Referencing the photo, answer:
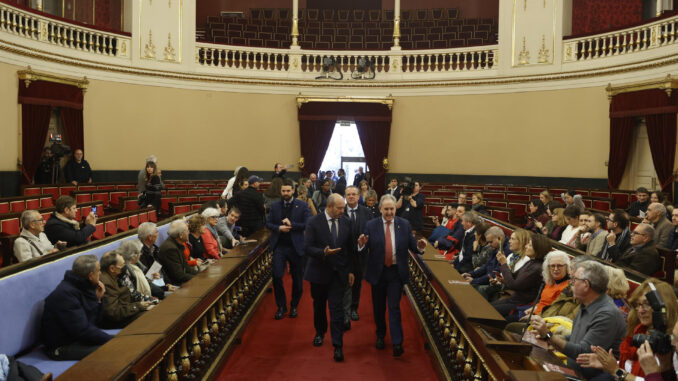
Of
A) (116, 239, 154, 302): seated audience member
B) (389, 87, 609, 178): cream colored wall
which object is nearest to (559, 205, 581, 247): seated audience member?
(116, 239, 154, 302): seated audience member

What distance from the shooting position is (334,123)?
1375cm

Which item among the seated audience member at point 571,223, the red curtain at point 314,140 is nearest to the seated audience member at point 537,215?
the seated audience member at point 571,223

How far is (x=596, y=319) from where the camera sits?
106 inches

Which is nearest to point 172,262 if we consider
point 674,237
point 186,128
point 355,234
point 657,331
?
point 355,234

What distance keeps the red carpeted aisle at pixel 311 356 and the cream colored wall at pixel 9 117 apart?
7060 mm

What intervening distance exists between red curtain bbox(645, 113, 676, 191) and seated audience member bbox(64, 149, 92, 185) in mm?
10550

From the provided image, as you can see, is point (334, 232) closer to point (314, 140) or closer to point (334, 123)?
point (314, 140)

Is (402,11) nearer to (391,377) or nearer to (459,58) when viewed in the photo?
(459,58)

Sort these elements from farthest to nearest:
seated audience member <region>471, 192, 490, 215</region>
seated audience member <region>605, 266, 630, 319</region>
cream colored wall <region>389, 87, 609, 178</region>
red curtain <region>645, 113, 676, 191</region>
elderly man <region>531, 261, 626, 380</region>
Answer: cream colored wall <region>389, 87, 609, 178</region> < red curtain <region>645, 113, 676, 191</region> < seated audience member <region>471, 192, 490, 215</region> < seated audience member <region>605, 266, 630, 319</region> < elderly man <region>531, 261, 626, 380</region>

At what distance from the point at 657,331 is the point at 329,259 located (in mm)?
2447

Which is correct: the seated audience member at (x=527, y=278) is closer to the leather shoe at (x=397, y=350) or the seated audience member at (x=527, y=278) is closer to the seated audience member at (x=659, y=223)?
the leather shoe at (x=397, y=350)

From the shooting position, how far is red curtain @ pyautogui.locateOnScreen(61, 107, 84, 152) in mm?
11109

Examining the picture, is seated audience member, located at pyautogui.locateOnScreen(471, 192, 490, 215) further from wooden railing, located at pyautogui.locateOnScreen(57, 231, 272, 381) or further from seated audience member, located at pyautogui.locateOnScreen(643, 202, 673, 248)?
wooden railing, located at pyautogui.locateOnScreen(57, 231, 272, 381)

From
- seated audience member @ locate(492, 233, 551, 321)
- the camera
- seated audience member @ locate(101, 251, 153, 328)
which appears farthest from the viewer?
seated audience member @ locate(492, 233, 551, 321)
